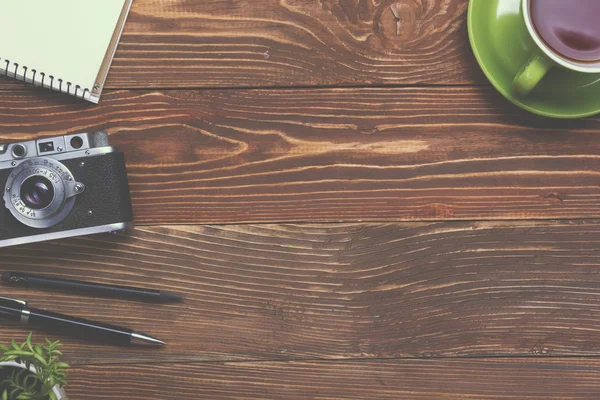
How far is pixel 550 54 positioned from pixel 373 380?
0.37 meters

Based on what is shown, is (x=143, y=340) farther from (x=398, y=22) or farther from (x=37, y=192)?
(x=398, y=22)

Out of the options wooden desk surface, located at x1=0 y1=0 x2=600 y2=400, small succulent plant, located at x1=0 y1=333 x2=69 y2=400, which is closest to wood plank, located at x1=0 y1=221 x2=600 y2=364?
wooden desk surface, located at x1=0 y1=0 x2=600 y2=400

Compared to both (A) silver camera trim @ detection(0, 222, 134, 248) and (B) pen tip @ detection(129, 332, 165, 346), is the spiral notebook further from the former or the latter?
(B) pen tip @ detection(129, 332, 165, 346)

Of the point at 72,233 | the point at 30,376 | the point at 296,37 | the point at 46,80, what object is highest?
the point at 296,37

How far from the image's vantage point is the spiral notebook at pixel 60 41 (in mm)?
715

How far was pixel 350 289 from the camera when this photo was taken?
0.74 metres

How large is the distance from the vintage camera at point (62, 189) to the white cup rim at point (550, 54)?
1.34 ft

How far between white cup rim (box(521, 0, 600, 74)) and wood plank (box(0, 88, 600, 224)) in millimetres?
93

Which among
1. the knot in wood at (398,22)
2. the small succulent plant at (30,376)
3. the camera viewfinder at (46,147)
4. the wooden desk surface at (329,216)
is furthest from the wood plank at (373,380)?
the knot in wood at (398,22)

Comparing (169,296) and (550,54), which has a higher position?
(550,54)

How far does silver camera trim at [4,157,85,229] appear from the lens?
0.69 meters

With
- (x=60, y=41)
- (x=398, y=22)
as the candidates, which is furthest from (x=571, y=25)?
(x=60, y=41)

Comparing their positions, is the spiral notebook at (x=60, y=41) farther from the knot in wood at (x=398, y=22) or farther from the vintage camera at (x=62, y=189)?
the knot in wood at (x=398, y=22)

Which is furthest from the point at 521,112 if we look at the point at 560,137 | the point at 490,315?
the point at 490,315
